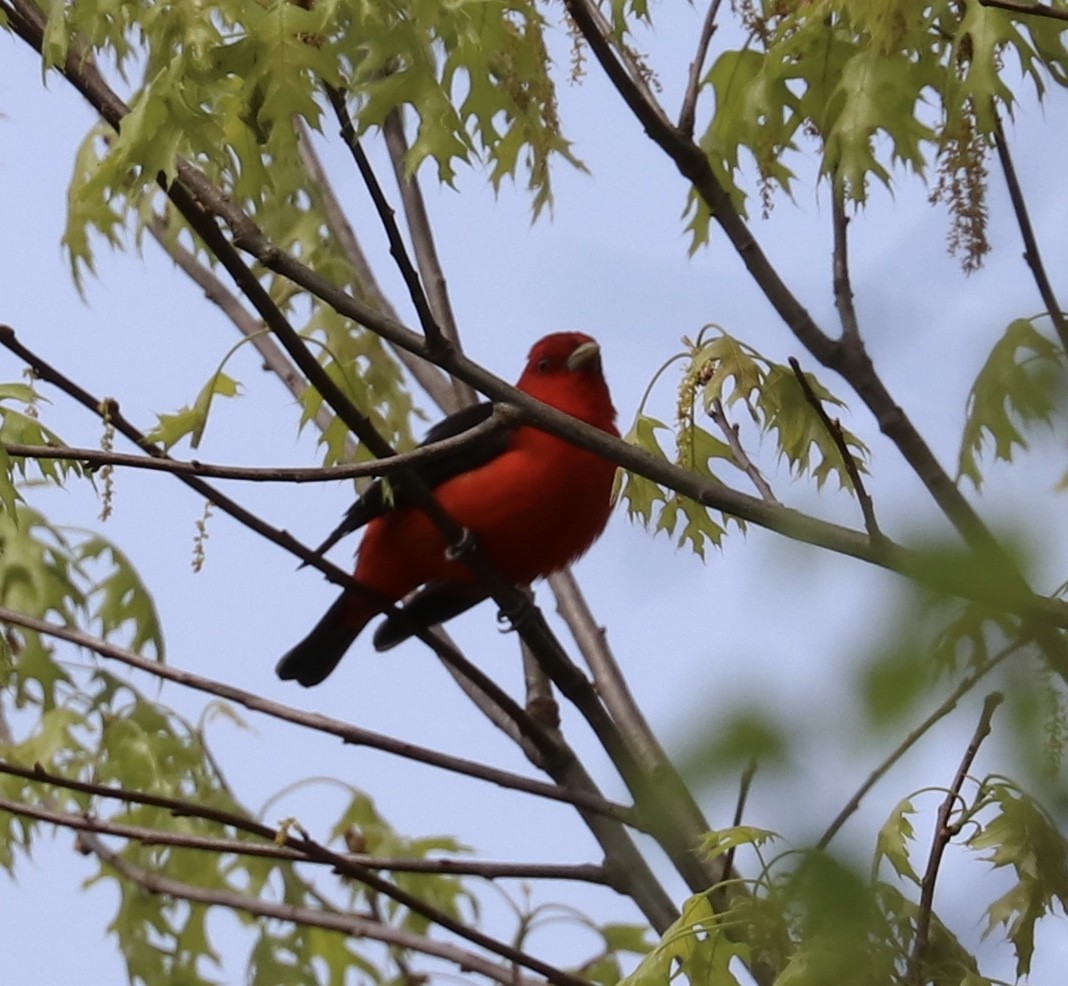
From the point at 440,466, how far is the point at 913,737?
3341mm

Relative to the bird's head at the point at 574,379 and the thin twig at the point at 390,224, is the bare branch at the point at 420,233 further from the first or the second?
the thin twig at the point at 390,224

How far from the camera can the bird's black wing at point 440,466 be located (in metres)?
3.97

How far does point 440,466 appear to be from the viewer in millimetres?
4371

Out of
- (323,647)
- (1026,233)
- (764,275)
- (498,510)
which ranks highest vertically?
(323,647)

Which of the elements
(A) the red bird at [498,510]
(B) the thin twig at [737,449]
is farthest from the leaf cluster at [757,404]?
(A) the red bird at [498,510]

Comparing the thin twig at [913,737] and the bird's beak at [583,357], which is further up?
the bird's beak at [583,357]

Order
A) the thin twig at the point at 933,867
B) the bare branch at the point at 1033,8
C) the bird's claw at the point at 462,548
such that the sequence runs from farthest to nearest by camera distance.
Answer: the bird's claw at the point at 462,548
the bare branch at the point at 1033,8
the thin twig at the point at 933,867

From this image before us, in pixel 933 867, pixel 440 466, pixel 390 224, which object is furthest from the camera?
pixel 440 466

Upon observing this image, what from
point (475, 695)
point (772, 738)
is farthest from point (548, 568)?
point (772, 738)

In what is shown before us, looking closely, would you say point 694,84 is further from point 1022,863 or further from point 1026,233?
point 1022,863

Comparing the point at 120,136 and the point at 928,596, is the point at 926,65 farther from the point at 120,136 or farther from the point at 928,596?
the point at 928,596

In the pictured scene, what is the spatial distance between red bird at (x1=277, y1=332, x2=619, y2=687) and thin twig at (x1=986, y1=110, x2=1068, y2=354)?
1713mm

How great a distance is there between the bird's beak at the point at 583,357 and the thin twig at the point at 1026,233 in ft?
7.81

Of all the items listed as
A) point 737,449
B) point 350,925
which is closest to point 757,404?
A: point 737,449
